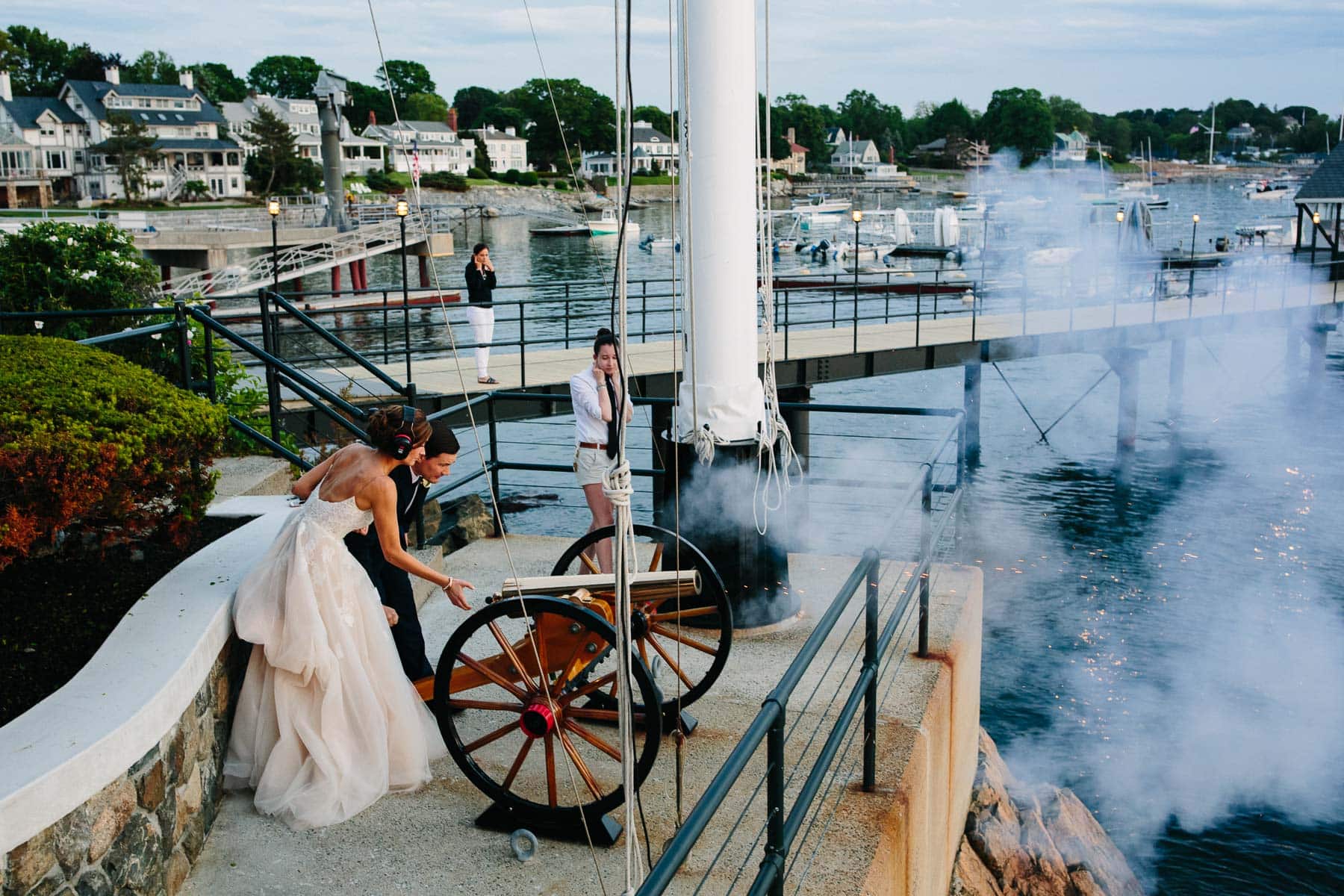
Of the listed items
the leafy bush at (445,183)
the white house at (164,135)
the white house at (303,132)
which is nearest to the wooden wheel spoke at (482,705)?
the white house at (164,135)

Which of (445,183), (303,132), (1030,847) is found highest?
(303,132)

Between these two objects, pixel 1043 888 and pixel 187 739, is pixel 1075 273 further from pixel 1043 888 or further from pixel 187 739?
pixel 187 739

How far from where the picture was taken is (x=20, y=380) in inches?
224

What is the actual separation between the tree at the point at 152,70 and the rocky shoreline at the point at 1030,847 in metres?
134

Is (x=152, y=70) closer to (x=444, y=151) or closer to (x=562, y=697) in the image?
(x=444, y=151)

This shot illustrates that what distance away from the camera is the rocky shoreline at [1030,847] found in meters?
7.28

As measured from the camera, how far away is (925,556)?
6492 millimetres

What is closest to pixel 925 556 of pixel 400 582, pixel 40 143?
pixel 400 582

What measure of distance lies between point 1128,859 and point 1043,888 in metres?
2.68

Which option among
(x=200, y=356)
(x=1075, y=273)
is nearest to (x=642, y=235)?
(x=1075, y=273)

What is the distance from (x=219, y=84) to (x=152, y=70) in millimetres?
18569

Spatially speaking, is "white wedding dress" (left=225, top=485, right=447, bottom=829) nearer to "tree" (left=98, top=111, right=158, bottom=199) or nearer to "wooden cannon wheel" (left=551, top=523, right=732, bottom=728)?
"wooden cannon wheel" (left=551, top=523, right=732, bottom=728)

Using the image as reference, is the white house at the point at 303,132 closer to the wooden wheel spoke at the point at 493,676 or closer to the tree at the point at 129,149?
the tree at the point at 129,149

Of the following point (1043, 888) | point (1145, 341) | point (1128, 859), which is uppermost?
point (1145, 341)
